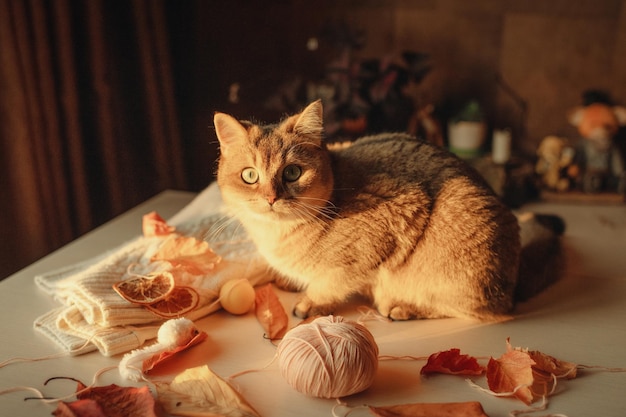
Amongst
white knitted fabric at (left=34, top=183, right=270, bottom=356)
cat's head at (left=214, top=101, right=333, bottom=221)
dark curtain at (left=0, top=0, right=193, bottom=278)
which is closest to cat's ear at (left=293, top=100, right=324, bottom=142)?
cat's head at (left=214, top=101, right=333, bottom=221)

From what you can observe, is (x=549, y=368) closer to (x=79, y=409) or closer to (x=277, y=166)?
(x=277, y=166)

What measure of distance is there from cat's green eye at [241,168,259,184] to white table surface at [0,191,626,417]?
1.03 feet

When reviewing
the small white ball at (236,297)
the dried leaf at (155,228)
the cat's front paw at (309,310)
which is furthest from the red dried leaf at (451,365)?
the dried leaf at (155,228)

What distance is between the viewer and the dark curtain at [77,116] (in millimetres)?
1746

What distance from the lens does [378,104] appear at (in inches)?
84.9

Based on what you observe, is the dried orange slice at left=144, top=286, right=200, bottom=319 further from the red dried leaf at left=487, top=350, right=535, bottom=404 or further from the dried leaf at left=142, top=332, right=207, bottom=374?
the red dried leaf at left=487, top=350, right=535, bottom=404

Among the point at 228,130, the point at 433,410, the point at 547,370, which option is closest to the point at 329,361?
the point at 433,410

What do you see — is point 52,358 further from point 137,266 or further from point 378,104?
point 378,104

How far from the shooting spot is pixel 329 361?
102 cm

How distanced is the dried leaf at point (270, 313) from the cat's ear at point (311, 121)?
371 millimetres

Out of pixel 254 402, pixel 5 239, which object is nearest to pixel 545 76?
pixel 254 402

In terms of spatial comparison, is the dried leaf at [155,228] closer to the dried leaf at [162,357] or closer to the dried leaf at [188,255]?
the dried leaf at [188,255]

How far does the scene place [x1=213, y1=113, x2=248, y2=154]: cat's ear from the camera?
1.22 m

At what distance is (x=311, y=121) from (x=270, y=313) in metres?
0.42
